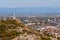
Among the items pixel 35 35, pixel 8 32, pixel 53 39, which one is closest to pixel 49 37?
pixel 53 39

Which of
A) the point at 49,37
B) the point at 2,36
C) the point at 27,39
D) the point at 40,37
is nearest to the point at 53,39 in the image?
the point at 49,37

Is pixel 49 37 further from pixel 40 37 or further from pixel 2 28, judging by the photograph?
pixel 2 28

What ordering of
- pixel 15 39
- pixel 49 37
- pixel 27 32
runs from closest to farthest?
pixel 15 39 → pixel 27 32 → pixel 49 37

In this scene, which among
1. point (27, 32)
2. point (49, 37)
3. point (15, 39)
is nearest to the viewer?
point (15, 39)

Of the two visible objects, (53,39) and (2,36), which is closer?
(2,36)

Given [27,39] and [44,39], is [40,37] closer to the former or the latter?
[44,39]

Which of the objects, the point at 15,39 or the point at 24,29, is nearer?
the point at 15,39

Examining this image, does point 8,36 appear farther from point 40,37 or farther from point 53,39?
point 53,39

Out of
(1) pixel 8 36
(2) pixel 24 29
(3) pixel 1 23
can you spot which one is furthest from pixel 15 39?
(3) pixel 1 23
